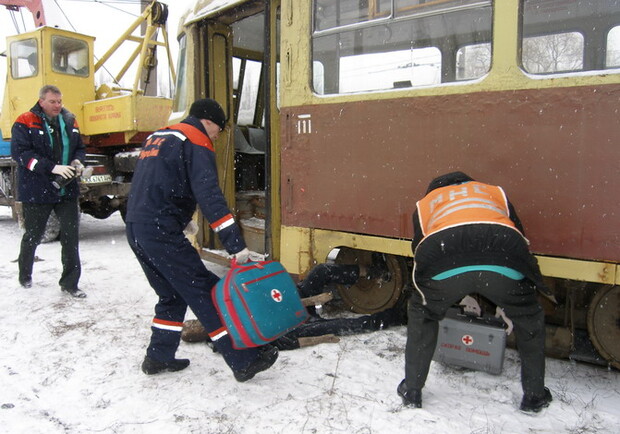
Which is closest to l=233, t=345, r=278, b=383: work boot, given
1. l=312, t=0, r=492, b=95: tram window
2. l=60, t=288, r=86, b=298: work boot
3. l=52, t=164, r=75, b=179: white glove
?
l=312, t=0, r=492, b=95: tram window

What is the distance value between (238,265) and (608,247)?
6.51 ft

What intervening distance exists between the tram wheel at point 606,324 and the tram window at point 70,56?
26.8 feet

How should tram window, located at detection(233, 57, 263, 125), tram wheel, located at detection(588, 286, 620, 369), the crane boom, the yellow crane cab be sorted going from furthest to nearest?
the crane boom < the yellow crane cab < tram window, located at detection(233, 57, 263, 125) < tram wheel, located at detection(588, 286, 620, 369)

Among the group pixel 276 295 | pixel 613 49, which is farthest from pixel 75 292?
pixel 613 49

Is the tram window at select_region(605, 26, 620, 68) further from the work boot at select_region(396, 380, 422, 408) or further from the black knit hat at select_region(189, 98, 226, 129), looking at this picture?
the black knit hat at select_region(189, 98, 226, 129)

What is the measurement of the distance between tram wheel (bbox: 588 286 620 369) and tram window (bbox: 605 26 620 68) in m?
1.28

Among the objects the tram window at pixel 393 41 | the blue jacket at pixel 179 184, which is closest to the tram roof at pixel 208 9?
the tram window at pixel 393 41

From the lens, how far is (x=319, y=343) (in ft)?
12.1

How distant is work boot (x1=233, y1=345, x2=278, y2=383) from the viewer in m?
3.03

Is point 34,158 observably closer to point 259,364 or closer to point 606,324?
point 259,364

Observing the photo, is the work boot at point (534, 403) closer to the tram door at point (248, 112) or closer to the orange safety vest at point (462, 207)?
the orange safety vest at point (462, 207)

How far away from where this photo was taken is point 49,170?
4.55m

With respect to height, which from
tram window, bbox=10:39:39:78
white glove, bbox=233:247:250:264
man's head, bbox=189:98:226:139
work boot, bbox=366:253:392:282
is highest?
tram window, bbox=10:39:39:78

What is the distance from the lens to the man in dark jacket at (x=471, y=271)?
2484 mm
